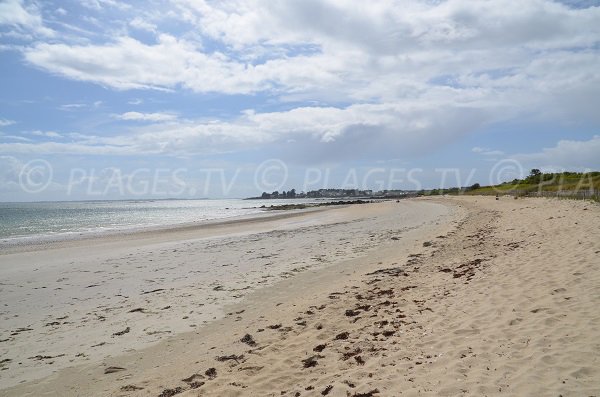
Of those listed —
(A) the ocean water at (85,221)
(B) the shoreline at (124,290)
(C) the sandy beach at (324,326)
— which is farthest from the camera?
(A) the ocean water at (85,221)

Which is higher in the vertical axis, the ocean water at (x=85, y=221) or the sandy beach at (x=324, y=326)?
the sandy beach at (x=324, y=326)

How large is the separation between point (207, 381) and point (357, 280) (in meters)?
5.85

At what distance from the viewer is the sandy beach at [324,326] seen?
4.75m

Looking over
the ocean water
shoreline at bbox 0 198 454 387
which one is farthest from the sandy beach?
the ocean water

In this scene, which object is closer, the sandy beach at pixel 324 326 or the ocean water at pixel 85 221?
the sandy beach at pixel 324 326

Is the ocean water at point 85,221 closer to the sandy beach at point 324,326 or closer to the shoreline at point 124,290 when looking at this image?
the shoreline at point 124,290

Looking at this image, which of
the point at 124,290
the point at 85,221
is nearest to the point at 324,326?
the point at 124,290

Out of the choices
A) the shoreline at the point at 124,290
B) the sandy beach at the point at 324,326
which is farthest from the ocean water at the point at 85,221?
the sandy beach at the point at 324,326

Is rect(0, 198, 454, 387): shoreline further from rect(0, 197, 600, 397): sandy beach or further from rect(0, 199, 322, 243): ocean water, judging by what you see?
rect(0, 199, 322, 243): ocean water

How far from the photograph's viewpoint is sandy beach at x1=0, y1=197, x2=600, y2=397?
4754 mm

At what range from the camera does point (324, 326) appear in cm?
702

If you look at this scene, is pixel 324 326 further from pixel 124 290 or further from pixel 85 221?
pixel 85 221

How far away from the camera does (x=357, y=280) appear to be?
10414 millimetres

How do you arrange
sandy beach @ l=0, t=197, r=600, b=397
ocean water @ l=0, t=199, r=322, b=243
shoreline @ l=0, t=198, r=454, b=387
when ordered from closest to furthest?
sandy beach @ l=0, t=197, r=600, b=397 < shoreline @ l=0, t=198, r=454, b=387 < ocean water @ l=0, t=199, r=322, b=243
